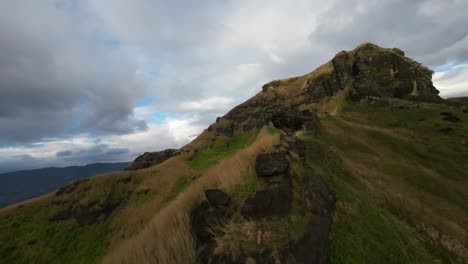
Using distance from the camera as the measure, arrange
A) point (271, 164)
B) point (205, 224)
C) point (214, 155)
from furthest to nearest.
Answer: point (214, 155), point (271, 164), point (205, 224)

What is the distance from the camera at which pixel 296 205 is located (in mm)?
5066

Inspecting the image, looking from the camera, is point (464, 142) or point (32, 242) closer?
point (464, 142)

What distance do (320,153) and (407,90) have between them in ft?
215

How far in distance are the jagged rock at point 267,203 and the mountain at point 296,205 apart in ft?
0.08

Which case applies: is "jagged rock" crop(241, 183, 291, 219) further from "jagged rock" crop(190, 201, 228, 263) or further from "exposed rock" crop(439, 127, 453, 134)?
"exposed rock" crop(439, 127, 453, 134)

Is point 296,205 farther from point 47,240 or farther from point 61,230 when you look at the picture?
point 61,230

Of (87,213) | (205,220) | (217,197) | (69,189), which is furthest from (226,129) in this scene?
(205,220)

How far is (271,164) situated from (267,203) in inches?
49.7

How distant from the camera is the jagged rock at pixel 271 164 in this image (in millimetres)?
5823

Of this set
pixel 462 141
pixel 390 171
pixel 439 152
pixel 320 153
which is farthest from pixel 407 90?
pixel 320 153

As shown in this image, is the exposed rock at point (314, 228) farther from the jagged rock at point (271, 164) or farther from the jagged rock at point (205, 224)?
the jagged rock at point (205, 224)

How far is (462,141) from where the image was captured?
2719cm

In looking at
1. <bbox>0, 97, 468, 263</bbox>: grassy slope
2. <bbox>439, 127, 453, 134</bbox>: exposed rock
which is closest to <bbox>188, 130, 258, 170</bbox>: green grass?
<bbox>0, 97, 468, 263</bbox>: grassy slope

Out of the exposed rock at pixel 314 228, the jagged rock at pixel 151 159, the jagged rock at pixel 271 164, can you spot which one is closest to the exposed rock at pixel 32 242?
the jagged rock at pixel 271 164
